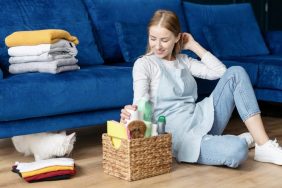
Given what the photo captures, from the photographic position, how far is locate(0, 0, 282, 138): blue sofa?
90.8 inches

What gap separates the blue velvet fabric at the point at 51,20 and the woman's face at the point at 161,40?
794 mm

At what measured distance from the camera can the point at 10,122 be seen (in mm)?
2293

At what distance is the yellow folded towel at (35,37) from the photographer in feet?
7.90

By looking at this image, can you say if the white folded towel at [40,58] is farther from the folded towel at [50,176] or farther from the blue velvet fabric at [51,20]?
the folded towel at [50,176]

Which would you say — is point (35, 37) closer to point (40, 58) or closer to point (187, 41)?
point (40, 58)

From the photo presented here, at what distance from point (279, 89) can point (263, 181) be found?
138cm

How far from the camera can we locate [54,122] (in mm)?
2398

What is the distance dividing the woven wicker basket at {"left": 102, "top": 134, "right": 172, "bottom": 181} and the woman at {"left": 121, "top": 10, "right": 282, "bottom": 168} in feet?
0.56

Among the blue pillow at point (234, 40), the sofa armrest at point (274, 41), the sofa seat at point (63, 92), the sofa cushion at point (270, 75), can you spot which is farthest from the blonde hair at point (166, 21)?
the sofa armrest at point (274, 41)

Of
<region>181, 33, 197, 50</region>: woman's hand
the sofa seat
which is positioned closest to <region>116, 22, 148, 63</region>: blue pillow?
the sofa seat

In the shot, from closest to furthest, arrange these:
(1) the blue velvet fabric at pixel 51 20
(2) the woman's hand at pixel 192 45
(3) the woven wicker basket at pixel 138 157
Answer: (3) the woven wicker basket at pixel 138 157 → (2) the woman's hand at pixel 192 45 → (1) the blue velvet fabric at pixel 51 20

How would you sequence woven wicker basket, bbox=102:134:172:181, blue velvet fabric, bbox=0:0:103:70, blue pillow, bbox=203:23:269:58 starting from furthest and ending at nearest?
1. blue pillow, bbox=203:23:269:58
2. blue velvet fabric, bbox=0:0:103:70
3. woven wicker basket, bbox=102:134:172:181

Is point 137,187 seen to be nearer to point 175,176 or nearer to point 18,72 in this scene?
point 175,176

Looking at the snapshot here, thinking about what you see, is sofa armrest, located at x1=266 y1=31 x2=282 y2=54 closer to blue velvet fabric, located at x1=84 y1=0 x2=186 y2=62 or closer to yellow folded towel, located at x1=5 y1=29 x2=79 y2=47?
blue velvet fabric, located at x1=84 y1=0 x2=186 y2=62
